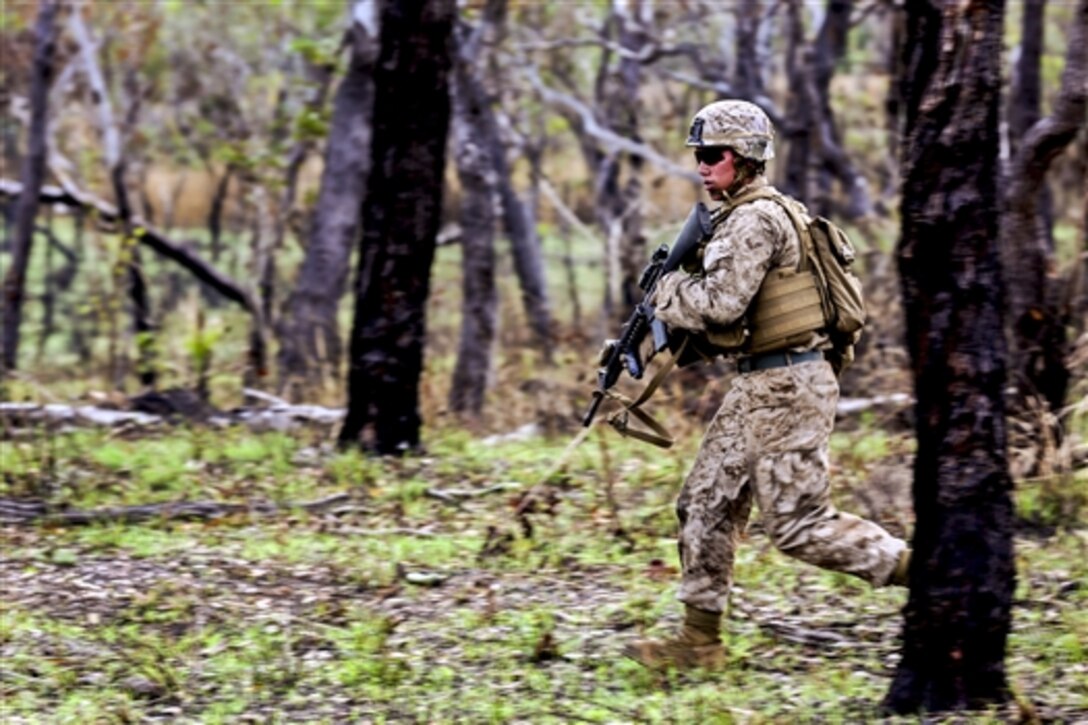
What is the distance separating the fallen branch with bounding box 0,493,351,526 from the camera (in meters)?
9.01

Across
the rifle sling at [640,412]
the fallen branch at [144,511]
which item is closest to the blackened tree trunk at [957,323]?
the rifle sling at [640,412]

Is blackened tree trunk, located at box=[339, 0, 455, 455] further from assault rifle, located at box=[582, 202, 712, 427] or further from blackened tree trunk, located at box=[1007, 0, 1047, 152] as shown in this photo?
blackened tree trunk, located at box=[1007, 0, 1047, 152]

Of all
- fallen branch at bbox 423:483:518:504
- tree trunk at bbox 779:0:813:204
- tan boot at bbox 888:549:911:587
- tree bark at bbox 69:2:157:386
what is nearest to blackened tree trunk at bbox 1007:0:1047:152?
tree trunk at bbox 779:0:813:204

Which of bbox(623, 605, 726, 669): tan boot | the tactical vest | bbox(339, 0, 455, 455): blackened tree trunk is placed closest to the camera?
the tactical vest

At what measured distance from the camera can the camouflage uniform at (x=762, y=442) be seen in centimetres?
571

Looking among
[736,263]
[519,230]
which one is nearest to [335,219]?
[519,230]

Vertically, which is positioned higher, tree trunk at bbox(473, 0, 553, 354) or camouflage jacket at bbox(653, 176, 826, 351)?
tree trunk at bbox(473, 0, 553, 354)

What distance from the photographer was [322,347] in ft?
53.5

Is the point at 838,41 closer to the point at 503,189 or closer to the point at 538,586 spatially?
the point at 503,189

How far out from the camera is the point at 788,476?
5.81 meters

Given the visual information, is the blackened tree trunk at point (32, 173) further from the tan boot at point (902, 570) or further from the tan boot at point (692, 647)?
the tan boot at point (902, 570)

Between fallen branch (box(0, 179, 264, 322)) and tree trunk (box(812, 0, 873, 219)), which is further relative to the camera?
fallen branch (box(0, 179, 264, 322))

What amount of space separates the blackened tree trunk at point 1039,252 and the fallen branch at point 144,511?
388 centimetres

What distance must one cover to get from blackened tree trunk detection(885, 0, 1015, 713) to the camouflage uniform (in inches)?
21.4
